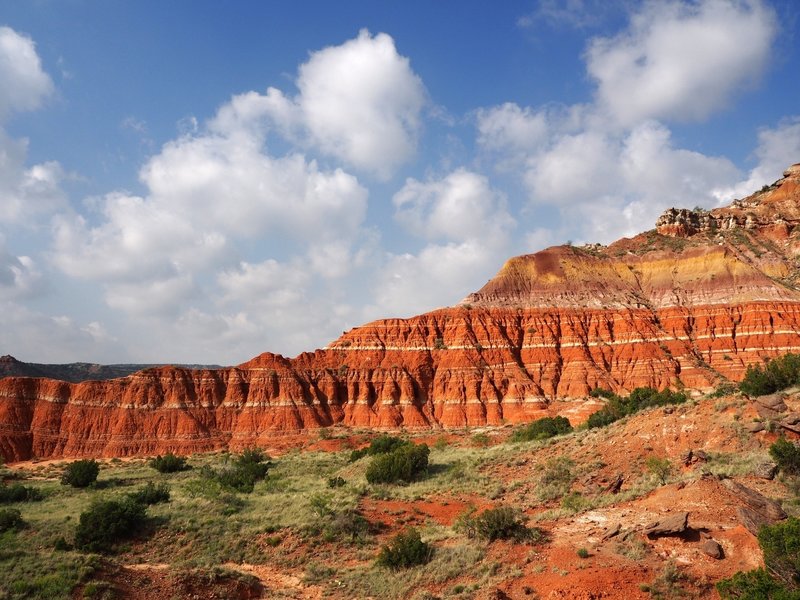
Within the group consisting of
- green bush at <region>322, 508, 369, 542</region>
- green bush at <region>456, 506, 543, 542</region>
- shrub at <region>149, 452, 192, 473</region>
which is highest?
green bush at <region>456, 506, 543, 542</region>

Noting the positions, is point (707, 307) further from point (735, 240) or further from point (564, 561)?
point (564, 561)

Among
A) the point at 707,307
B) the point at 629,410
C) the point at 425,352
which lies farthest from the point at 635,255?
the point at 629,410

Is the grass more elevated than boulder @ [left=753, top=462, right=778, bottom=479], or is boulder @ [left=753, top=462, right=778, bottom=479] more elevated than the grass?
boulder @ [left=753, top=462, right=778, bottom=479]

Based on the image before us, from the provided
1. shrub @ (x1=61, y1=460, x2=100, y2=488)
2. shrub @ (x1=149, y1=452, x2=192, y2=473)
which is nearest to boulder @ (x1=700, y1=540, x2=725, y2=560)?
shrub @ (x1=61, y1=460, x2=100, y2=488)

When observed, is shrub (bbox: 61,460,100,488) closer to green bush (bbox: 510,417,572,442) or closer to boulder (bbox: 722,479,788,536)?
green bush (bbox: 510,417,572,442)

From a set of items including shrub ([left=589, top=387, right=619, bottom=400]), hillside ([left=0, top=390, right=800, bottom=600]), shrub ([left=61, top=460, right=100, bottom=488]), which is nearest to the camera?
hillside ([left=0, top=390, right=800, bottom=600])

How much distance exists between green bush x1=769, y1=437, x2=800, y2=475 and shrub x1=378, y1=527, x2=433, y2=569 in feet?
39.3

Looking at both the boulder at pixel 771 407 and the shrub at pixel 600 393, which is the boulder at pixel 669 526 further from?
the shrub at pixel 600 393

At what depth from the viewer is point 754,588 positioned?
31.7ft

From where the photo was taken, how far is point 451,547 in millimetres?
15484

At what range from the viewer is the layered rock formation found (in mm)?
61000

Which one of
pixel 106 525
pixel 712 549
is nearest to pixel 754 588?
pixel 712 549

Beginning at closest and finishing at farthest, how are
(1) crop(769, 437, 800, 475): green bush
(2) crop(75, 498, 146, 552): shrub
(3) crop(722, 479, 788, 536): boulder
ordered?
(3) crop(722, 479, 788, 536): boulder, (1) crop(769, 437, 800, 475): green bush, (2) crop(75, 498, 146, 552): shrub

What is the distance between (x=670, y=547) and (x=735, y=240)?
101643mm
